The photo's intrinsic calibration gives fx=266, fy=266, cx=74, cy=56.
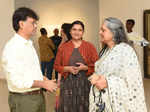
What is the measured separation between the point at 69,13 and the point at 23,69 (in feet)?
28.8

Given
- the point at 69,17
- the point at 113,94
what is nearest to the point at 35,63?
the point at 113,94

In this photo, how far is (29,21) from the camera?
234 cm

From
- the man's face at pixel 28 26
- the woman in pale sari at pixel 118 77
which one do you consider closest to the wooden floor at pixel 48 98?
the woman in pale sari at pixel 118 77

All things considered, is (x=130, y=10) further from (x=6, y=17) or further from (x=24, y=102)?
(x=24, y=102)

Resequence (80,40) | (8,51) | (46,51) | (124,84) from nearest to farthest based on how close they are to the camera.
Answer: (8,51), (124,84), (80,40), (46,51)

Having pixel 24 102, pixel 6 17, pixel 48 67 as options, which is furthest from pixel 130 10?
pixel 24 102

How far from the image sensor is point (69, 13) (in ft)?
35.4

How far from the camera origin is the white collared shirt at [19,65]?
218 centimetres

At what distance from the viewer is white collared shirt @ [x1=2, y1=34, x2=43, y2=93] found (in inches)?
85.8

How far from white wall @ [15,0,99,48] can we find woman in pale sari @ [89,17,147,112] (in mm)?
8412

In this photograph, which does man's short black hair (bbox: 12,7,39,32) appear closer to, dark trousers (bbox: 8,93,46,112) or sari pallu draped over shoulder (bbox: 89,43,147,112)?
dark trousers (bbox: 8,93,46,112)

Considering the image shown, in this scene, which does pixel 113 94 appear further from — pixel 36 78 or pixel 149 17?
pixel 149 17

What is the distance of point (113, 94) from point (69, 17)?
28.4ft

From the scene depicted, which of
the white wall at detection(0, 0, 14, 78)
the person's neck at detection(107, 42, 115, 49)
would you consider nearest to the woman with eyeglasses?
the person's neck at detection(107, 42, 115, 49)
